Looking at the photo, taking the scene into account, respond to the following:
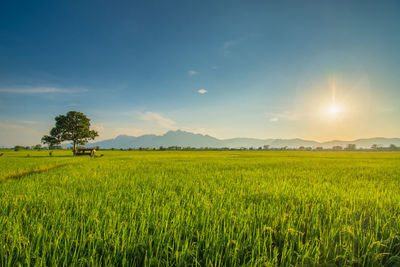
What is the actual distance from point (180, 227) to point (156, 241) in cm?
39

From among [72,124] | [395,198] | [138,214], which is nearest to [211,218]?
[138,214]

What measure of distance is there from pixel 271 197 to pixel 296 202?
489 mm

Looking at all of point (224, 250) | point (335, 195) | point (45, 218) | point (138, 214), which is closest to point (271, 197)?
point (335, 195)

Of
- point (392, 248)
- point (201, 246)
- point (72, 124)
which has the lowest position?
point (392, 248)

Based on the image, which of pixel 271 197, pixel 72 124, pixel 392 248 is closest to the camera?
pixel 392 248

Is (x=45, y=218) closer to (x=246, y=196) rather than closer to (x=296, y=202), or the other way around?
(x=246, y=196)

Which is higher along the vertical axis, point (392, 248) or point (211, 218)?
point (211, 218)

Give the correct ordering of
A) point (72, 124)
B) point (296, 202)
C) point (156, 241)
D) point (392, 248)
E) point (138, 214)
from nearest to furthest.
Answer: point (156, 241), point (392, 248), point (138, 214), point (296, 202), point (72, 124)

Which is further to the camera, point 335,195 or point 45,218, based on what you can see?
point 335,195

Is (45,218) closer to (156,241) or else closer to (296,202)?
(156,241)

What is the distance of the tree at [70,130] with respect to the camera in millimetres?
37969

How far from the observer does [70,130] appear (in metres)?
39.0

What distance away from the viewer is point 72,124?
128ft

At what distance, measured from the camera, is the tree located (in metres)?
38.0
